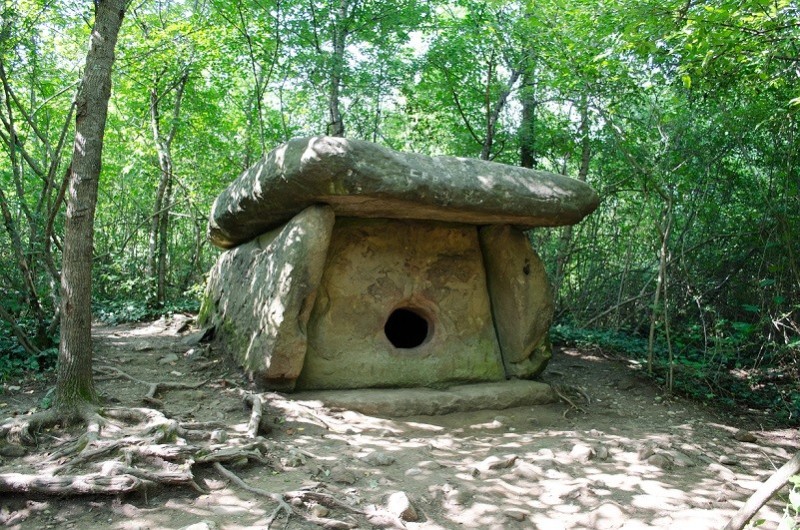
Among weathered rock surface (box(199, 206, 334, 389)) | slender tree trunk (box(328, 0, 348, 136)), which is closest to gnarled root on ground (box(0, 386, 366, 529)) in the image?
weathered rock surface (box(199, 206, 334, 389))

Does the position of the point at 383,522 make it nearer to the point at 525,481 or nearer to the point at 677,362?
the point at 525,481

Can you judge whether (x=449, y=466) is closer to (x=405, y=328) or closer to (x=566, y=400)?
(x=566, y=400)

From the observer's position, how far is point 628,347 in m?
7.66

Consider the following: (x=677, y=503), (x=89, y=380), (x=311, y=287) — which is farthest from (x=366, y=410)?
(x=677, y=503)

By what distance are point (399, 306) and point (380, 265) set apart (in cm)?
44

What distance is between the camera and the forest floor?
2.92m

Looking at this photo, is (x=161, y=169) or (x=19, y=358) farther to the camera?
(x=161, y=169)

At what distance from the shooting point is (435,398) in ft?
17.2

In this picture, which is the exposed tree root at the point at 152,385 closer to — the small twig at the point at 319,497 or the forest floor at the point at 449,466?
the forest floor at the point at 449,466

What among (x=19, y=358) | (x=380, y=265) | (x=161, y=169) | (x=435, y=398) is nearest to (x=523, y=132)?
(x=380, y=265)

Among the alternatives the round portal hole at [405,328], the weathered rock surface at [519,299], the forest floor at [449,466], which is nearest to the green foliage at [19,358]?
the forest floor at [449,466]

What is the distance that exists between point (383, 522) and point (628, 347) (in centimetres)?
559

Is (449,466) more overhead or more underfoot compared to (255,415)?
more underfoot

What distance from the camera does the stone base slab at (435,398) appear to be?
5.02 metres
